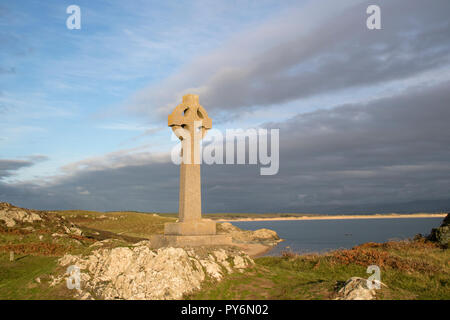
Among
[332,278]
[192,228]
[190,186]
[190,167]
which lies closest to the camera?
[332,278]

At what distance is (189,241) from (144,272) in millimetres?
4052

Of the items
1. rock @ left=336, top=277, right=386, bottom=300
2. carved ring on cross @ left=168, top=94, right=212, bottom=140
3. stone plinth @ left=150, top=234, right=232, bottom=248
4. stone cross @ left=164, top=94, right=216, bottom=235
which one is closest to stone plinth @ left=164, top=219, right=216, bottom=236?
stone cross @ left=164, top=94, right=216, bottom=235

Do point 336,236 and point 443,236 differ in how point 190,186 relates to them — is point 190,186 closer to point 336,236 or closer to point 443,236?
point 443,236

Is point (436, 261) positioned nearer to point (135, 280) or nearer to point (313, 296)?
point (313, 296)

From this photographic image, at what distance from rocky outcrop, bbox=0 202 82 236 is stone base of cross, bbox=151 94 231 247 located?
16750 mm

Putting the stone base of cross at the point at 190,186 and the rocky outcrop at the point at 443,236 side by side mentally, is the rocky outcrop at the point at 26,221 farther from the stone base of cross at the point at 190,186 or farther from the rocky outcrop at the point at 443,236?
the rocky outcrop at the point at 443,236

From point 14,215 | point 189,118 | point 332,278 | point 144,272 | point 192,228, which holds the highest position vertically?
point 189,118

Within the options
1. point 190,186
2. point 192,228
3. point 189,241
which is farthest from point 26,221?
point 189,241

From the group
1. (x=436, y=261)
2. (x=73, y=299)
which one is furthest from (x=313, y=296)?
(x=436, y=261)

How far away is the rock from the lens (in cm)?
816

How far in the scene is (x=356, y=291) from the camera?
8305mm

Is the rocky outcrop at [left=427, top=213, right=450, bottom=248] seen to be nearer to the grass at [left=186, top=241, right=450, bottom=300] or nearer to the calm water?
the grass at [left=186, top=241, right=450, bottom=300]

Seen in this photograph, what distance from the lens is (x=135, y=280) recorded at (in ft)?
30.9

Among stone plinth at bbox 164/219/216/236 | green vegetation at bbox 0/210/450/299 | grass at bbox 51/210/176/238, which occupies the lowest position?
grass at bbox 51/210/176/238
